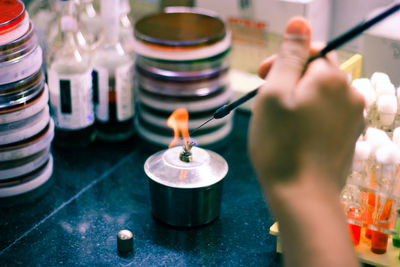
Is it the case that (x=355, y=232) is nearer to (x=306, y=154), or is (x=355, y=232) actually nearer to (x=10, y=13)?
(x=306, y=154)

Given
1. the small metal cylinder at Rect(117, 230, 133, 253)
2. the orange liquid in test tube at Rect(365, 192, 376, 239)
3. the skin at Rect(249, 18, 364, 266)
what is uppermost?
the skin at Rect(249, 18, 364, 266)

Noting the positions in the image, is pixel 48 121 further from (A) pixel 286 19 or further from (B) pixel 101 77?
(A) pixel 286 19

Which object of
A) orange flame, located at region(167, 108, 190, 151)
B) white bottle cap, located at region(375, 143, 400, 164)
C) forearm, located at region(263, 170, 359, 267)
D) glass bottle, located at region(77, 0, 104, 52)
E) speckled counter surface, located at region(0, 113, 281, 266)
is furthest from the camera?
glass bottle, located at region(77, 0, 104, 52)

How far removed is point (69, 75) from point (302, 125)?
69 centimetres

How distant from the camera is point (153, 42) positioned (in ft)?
3.65

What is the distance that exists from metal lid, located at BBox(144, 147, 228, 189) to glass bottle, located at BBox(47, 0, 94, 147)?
247 mm

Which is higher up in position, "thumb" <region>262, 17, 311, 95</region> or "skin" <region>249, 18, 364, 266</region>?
"thumb" <region>262, 17, 311, 95</region>

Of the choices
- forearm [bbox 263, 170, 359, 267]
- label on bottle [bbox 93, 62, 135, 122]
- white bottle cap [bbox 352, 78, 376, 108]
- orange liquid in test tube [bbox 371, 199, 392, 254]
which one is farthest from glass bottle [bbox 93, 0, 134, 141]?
forearm [bbox 263, 170, 359, 267]

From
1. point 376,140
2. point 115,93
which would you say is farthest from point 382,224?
point 115,93

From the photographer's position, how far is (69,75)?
109 centimetres

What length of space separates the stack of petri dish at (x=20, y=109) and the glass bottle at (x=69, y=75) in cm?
8

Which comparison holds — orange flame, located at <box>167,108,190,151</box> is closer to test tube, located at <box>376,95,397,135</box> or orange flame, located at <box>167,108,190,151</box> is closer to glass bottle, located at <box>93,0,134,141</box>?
glass bottle, located at <box>93,0,134,141</box>

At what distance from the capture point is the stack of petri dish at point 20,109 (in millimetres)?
904

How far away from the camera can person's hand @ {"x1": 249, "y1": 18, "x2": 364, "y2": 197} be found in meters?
0.50
